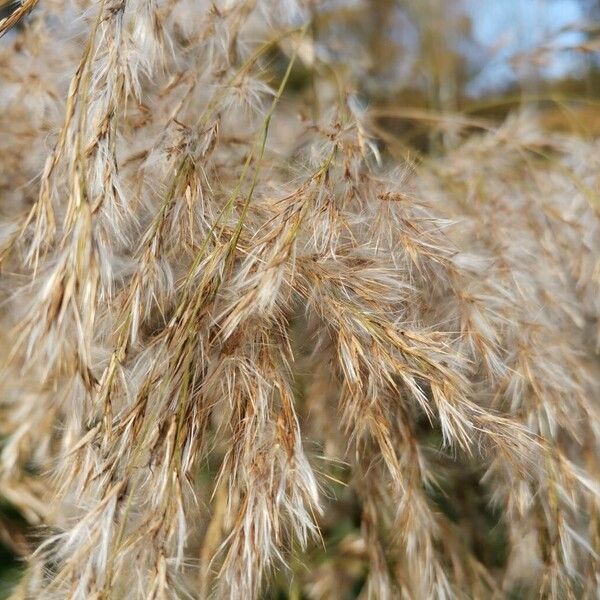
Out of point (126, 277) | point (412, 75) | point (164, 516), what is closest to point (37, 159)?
point (126, 277)

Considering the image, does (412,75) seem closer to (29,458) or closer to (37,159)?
(37,159)

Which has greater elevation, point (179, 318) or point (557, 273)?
point (179, 318)

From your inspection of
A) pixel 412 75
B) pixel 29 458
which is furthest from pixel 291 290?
pixel 412 75

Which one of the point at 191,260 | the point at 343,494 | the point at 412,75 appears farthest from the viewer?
the point at 412,75

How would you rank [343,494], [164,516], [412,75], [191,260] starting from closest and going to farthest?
[164,516], [191,260], [343,494], [412,75]

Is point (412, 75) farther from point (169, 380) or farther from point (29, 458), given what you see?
point (169, 380)

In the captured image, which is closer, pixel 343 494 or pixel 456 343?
pixel 456 343

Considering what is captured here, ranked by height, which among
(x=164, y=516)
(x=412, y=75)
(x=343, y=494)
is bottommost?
(x=412, y=75)
